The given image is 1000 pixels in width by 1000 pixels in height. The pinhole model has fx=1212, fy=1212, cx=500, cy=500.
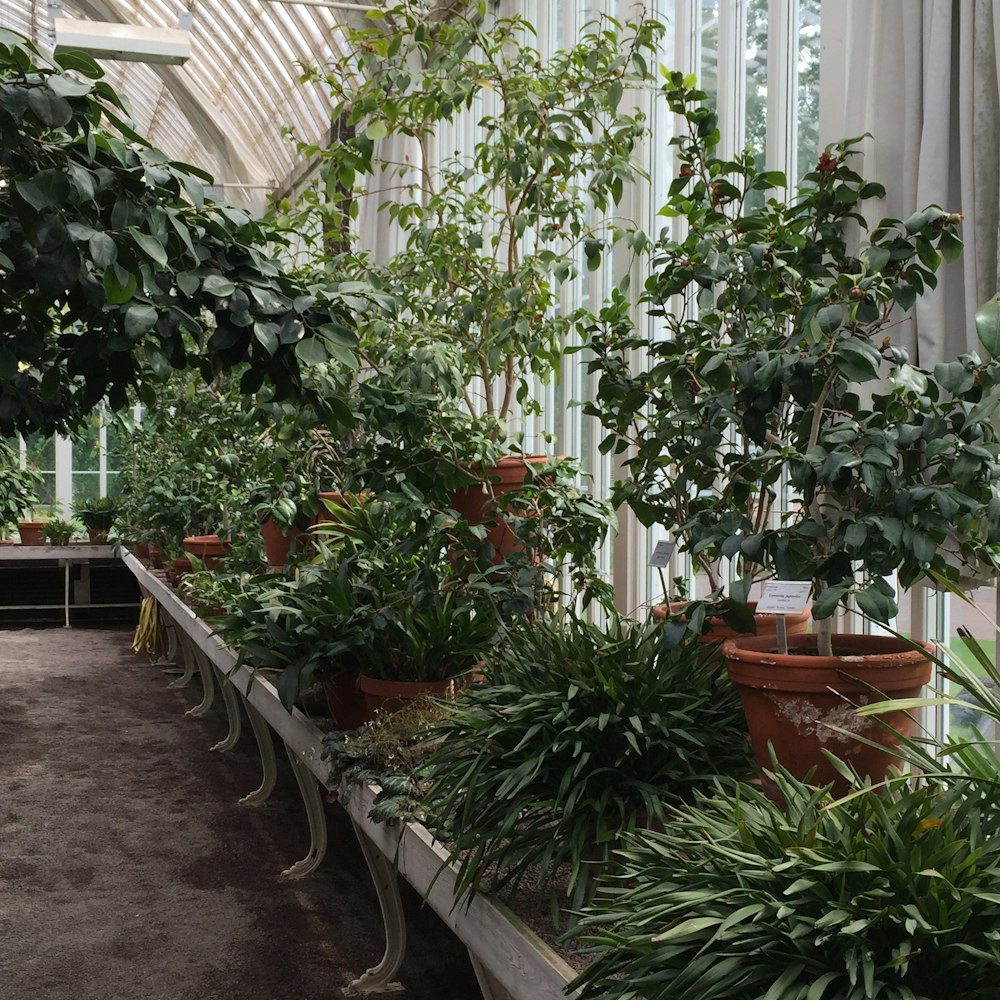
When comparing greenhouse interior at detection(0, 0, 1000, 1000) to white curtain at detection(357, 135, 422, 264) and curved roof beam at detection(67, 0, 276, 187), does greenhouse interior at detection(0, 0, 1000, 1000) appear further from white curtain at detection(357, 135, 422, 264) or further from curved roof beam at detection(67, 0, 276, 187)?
curved roof beam at detection(67, 0, 276, 187)

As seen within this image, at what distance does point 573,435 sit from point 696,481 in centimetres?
306

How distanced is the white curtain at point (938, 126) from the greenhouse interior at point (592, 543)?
0.4 inches

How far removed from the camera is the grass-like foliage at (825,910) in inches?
59.1

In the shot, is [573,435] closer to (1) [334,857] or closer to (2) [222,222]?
(1) [334,857]

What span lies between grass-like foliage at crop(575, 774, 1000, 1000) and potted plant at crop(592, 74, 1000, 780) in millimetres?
447

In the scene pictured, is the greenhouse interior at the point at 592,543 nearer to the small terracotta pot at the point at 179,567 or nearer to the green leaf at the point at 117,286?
the green leaf at the point at 117,286

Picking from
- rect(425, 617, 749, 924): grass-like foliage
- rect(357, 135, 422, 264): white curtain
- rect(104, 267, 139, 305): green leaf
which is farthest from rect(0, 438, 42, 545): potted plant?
rect(104, 267, 139, 305): green leaf

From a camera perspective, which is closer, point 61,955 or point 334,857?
point 61,955

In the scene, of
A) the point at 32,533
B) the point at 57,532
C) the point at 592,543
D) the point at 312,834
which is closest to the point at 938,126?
the point at 592,543

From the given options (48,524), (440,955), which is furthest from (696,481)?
(48,524)

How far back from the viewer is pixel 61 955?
12.3 feet

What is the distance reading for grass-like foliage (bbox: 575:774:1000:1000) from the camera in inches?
59.1

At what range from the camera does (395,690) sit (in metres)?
3.73

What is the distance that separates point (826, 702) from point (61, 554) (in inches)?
455
